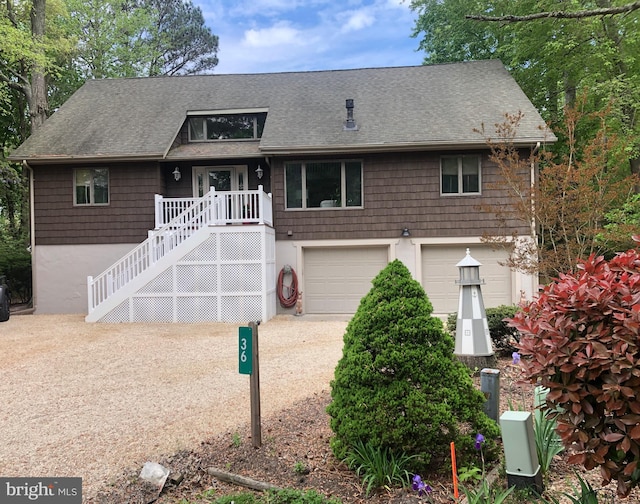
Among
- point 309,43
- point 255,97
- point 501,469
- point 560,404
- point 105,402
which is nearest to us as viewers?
point 560,404

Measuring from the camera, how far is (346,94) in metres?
14.6

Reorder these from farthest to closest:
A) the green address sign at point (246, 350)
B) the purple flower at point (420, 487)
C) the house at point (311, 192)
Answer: the house at point (311, 192) < the green address sign at point (246, 350) < the purple flower at point (420, 487)

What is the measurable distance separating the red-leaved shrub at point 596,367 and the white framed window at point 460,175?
10212 millimetres

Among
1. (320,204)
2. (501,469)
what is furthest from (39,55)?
(501,469)

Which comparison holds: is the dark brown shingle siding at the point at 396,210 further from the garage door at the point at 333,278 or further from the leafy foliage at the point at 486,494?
the leafy foliage at the point at 486,494

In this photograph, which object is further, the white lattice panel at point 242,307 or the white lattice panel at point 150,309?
the white lattice panel at point 242,307

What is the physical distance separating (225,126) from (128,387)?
1003 cm

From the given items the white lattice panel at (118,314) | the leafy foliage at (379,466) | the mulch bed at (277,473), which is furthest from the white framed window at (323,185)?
the leafy foliage at (379,466)

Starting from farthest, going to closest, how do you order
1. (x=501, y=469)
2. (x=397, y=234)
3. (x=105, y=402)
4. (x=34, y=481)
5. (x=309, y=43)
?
1. (x=309, y=43)
2. (x=397, y=234)
3. (x=105, y=402)
4. (x=34, y=481)
5. (x=501, y=469)

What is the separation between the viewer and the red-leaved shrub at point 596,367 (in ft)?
6.35

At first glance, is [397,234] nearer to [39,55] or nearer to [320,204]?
[320,204]

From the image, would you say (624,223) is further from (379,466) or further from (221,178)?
(221,178)

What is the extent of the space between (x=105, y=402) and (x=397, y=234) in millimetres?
8688

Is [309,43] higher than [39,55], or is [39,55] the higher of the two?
[309,43]
